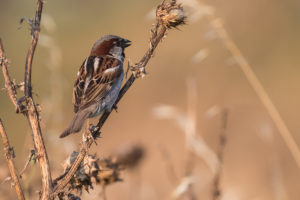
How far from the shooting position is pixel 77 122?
313 centimetres

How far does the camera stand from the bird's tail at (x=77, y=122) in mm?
2953

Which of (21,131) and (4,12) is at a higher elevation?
(4,12)

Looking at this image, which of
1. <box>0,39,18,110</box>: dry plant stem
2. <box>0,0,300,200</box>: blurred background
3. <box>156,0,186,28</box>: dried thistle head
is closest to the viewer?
<box>0,39,18,110</box>: dry plant stem

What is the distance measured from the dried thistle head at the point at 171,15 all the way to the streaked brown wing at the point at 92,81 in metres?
0.92

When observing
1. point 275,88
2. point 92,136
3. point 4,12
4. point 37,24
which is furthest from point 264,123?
point 4,12

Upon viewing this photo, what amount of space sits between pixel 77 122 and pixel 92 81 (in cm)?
40

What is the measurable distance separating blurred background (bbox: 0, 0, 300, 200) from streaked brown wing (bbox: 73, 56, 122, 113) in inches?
12.7

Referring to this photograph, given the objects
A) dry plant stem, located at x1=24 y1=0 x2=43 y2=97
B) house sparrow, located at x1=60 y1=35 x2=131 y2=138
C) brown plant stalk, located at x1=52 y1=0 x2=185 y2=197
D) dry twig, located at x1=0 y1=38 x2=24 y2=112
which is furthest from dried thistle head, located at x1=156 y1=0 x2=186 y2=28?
house sparrow, located at x1=60 y1=35 x2=131 y2=138

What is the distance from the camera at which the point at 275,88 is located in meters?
10.4

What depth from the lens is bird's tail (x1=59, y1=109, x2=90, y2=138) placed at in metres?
2.95

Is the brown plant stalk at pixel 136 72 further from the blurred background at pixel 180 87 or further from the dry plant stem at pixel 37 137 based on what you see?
the blurred background at pixel 180 87

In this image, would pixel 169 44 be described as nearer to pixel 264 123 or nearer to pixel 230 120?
pixel 230 120

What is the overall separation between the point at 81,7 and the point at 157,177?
319 inches

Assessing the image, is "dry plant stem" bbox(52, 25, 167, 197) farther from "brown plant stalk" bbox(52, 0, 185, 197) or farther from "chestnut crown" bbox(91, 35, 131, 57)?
"chestnut crown" bbox(91, 35, 131, 57)
